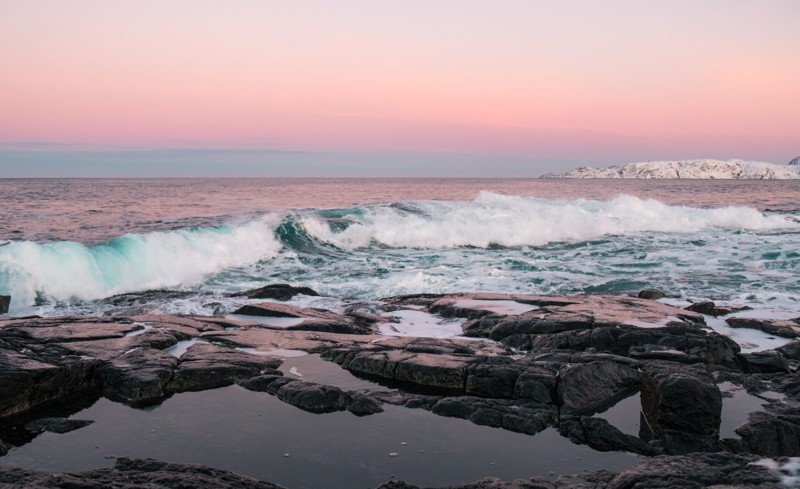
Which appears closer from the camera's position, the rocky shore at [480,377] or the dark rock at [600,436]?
the rocky shore at [480,377]

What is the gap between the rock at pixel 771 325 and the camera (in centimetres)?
918

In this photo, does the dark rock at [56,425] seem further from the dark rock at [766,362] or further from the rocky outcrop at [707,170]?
the rocky outcrop at [707,170]

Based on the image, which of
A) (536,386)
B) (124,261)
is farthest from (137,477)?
(124,261)

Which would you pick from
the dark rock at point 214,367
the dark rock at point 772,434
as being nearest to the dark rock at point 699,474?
the dark rock at point 772,434

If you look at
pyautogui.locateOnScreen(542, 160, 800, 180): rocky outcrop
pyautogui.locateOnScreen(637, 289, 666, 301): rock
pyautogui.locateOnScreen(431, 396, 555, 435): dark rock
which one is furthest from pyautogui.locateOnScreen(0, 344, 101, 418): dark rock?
pyautogui.locateOnScreen(542, 160, 800, 180): rocky outcrop

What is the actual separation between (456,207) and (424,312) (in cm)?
2794

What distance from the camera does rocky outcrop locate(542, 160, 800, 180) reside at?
6535 inches

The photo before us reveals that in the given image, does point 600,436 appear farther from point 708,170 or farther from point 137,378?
point 708,170

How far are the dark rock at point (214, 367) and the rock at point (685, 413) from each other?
4.21 m

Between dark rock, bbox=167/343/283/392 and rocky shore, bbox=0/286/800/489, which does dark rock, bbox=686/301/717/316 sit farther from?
dark rock, bbox=167/343/283/392

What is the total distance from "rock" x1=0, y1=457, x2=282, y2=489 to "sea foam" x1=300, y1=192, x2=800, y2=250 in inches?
845

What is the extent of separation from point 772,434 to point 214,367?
565 centimetres

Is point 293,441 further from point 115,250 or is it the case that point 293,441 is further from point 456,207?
point 456,207

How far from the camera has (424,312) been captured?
1109cm
